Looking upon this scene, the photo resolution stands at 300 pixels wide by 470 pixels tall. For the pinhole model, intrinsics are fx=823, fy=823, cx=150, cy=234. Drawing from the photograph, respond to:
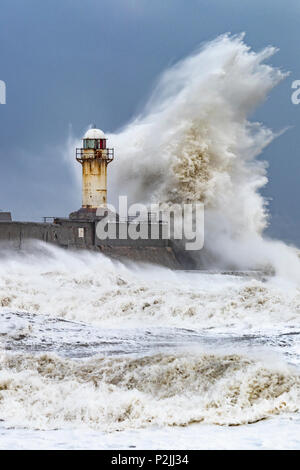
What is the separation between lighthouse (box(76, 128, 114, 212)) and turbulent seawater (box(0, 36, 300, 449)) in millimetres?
2045

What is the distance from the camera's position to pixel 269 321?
1769cm

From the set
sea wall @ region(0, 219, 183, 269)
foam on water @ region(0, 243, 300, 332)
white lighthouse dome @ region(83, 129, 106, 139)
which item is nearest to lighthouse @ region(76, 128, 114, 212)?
white lighthouse dome @ region(83, 129, 106, 139)

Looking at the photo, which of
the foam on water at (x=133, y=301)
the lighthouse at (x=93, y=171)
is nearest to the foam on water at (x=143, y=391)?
the foam on water at (x=133, y=301)

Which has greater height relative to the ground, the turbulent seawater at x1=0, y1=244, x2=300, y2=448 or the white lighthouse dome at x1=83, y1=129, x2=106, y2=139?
the white lighthouse dome at x1=83, y1=129, x2=106, y2=139

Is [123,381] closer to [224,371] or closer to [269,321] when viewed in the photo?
[224,371]

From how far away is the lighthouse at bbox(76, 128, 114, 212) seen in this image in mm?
32781

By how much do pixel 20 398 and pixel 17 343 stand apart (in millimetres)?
3542

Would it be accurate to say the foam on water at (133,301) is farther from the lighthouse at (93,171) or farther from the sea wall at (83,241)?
the lighthouse at (93,171)

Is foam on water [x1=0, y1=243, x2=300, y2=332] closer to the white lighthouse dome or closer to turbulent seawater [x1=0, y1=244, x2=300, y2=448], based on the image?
turbulent seawater [x1=0, y1=244, x2=300, y2=448]

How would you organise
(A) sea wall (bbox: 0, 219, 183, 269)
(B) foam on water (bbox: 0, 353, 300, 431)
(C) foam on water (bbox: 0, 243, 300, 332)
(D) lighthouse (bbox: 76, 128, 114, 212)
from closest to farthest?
1. (B) foam on water (bbox: 0, 353, 300, 431)
2. (C) foam on water (bbox: 0, 243, 300, 332)
3. (A) sea wall (bbox: 0, 219, 183, 269)
4. (D) lighthouse (bbox: 76, 128, 114, 212)

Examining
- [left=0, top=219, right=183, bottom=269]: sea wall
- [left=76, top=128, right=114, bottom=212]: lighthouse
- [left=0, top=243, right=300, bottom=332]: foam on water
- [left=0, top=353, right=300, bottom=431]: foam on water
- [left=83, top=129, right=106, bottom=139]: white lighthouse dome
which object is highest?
[left=83, top=129, right=106, bottom=139]: white lighthouse dome
